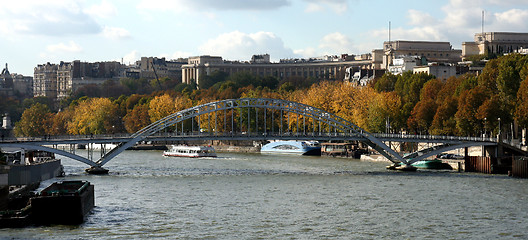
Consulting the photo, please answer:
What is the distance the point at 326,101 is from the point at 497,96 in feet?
89.7

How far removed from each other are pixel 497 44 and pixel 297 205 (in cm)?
9879

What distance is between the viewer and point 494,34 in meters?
138

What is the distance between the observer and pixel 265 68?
181 metres

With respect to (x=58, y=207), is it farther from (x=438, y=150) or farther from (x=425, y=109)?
(x=425, y=109)

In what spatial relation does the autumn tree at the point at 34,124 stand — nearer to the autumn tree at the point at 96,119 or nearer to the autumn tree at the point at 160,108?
the autumn tree at the point at 96,119

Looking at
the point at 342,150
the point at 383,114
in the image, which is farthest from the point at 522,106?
the point at 342,150

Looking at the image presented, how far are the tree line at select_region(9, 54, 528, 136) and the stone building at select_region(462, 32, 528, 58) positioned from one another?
24.0 meters

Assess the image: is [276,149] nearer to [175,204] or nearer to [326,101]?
[326,101]

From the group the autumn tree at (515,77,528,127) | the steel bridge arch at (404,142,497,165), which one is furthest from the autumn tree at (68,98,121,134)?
the autumn tree at (515,77,528,127)

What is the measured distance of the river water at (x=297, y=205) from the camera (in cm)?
3631

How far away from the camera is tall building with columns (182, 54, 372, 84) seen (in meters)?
171

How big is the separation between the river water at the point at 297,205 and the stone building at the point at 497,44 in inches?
2938

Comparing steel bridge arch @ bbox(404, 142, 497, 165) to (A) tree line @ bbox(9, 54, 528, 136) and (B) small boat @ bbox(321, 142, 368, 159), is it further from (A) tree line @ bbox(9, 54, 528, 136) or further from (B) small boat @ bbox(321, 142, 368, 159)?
(B) small boat @ bbox(321, 142, 368, 159)

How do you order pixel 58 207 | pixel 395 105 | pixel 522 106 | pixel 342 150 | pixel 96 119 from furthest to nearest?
pixel 96 119
pixel 342 150
pixel 395 105
pixel 522 106
pixel 58 207
